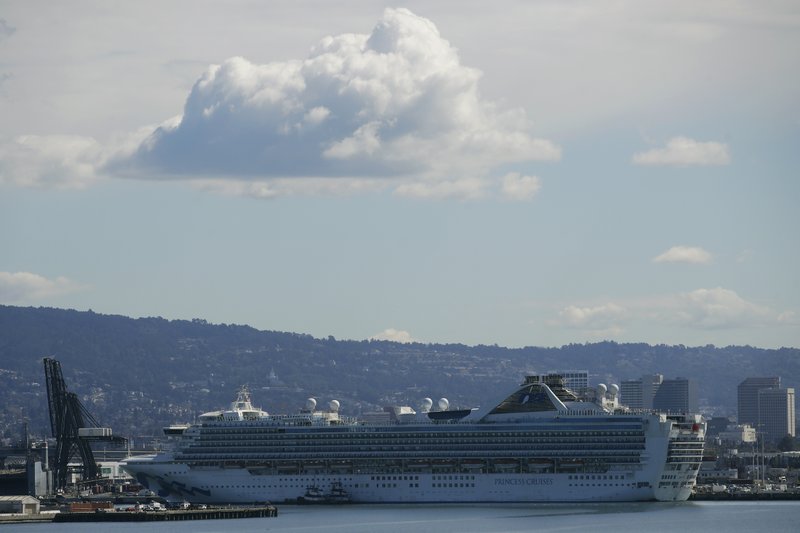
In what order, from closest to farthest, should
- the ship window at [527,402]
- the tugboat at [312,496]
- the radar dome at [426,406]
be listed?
the tugboat at [312,496] → the ship window at [527,402] → the radar dome at [426,406]

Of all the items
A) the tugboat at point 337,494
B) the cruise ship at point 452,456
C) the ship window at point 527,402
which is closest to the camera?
the cruise ship at point 452,456

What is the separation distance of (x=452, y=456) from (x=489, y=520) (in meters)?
13.9

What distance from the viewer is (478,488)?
96.8m

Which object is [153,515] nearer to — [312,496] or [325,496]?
[312,496]

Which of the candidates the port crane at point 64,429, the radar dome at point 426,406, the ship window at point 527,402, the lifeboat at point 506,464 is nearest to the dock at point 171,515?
the lifeboat at point 506,464

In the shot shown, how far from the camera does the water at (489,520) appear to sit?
79.5 metres

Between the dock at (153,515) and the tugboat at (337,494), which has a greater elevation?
the tugboat at (337,494)

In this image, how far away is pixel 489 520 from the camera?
83.9 m

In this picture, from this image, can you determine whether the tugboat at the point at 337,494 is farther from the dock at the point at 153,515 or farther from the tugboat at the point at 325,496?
the dock at the point at 153,515

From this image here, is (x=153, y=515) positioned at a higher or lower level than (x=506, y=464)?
lower

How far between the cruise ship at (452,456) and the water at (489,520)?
1.49 m

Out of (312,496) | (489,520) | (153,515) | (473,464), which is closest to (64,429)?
(312,496)

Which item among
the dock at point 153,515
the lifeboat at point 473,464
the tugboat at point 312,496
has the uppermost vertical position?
the lifeboat at point 473,464

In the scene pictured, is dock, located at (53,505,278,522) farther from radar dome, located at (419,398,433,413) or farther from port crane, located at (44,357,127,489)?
port crane, located at (44,357,127,489)
